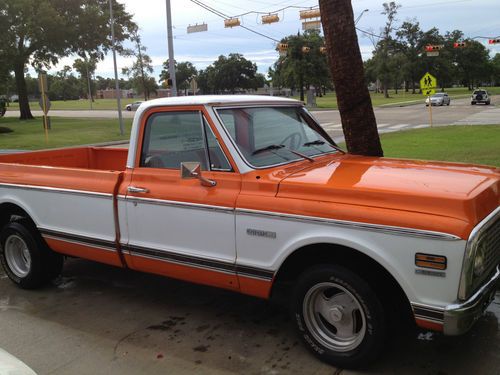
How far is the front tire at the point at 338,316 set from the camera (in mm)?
3197

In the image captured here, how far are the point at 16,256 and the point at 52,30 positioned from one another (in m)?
34.5

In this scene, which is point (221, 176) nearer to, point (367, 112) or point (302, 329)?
point (302, 329)

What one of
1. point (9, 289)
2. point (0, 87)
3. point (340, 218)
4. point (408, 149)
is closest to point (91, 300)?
point (9, 289)

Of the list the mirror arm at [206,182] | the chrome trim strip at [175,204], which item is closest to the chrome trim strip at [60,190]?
the chrome trim strip at [175,204]

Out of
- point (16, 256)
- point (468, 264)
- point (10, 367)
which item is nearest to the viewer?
point (10, 367)

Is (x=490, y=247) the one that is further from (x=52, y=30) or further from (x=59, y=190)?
(x=52, y=30)

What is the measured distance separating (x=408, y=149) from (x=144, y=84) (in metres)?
71.3

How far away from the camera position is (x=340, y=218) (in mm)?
3178

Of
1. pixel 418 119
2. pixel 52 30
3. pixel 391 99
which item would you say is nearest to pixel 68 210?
pixel 418 119

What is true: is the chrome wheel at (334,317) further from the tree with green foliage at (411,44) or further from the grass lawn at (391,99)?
the tree with green foliage at (411,44)

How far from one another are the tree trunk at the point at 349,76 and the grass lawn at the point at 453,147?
18.7 ft

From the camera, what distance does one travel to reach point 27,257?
515 cm

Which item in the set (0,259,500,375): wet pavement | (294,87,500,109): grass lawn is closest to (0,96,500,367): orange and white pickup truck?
(0,259,500,375): wet pavement

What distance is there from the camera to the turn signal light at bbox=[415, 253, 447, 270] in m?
2.84
